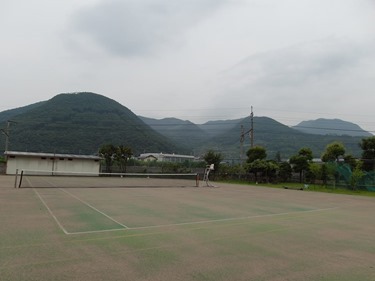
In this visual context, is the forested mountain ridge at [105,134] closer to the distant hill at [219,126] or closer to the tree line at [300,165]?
the distant hill at [219,126]

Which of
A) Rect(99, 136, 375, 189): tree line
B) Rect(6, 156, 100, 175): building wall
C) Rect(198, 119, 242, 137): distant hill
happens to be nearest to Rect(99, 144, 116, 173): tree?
Rect(6, 156, 100, 175): building wall

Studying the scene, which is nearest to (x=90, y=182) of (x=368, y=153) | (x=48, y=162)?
(x=48, y=162)

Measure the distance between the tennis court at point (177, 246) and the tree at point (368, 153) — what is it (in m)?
28.7

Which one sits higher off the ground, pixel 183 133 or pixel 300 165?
pixel 183 133

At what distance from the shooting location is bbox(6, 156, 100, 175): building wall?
1702 inches

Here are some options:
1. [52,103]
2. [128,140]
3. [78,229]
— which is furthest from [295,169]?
[52,103]

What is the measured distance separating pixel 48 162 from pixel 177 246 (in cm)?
4192

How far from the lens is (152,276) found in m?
4.86

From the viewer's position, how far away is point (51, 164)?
45.2 m

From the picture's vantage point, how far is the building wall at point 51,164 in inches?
1702

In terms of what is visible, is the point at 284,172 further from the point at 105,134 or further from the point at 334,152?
the point at 105,134

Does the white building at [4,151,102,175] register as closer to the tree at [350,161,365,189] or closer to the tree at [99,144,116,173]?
the tree at [99,144,116,173]

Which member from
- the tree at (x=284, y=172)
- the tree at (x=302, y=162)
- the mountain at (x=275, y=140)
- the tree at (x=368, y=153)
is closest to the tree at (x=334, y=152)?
the tree at (x=368, y=153)

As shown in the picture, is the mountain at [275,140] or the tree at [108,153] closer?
the tree at [108,153]
